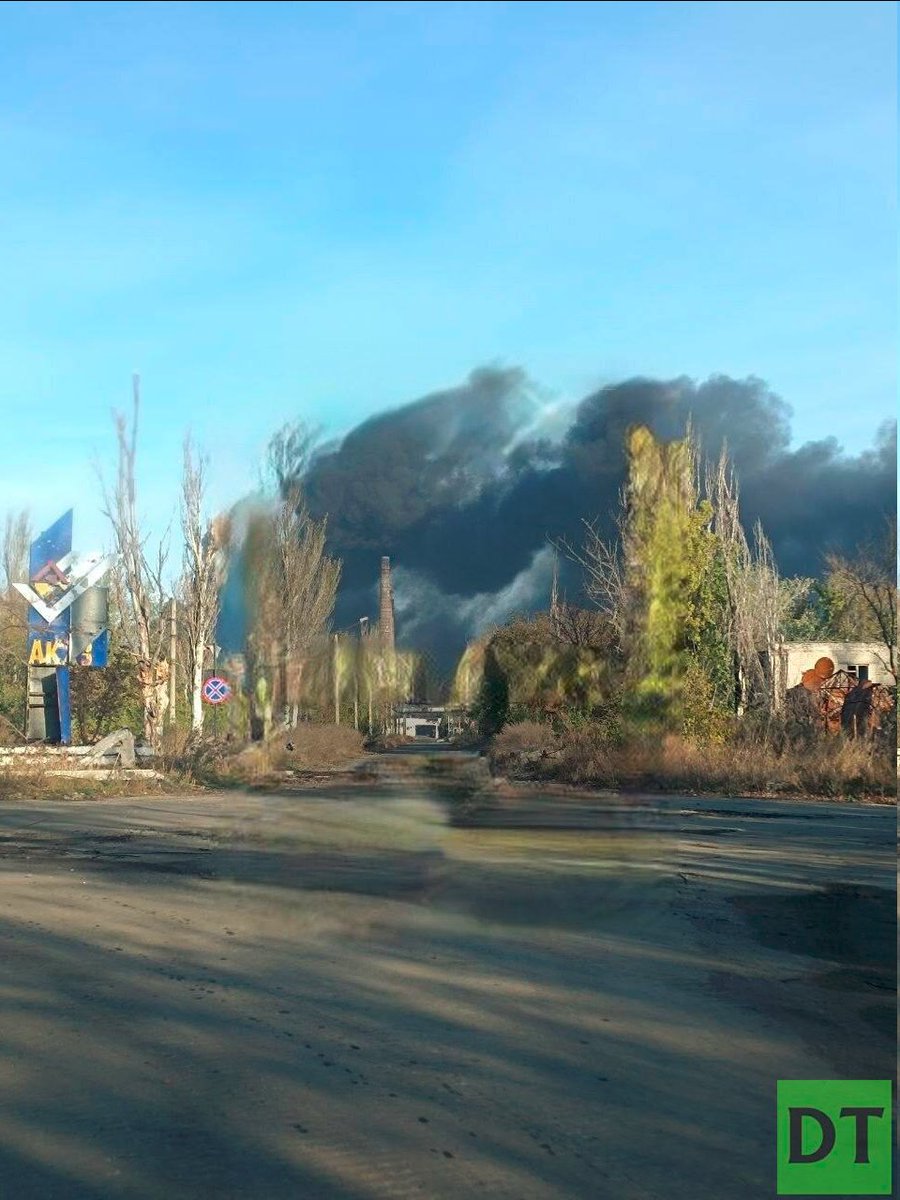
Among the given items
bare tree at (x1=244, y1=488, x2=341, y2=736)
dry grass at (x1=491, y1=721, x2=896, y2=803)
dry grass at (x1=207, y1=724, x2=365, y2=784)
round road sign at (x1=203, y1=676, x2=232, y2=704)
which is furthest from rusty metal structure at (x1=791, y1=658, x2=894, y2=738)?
round road sign at (x1=203, y1=676, x2=232, y2=704)

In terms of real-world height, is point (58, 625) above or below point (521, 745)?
above

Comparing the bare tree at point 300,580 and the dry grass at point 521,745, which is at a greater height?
the bare tree at point 300,580

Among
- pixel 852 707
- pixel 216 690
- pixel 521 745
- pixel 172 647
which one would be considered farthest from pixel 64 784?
pixel 852 707

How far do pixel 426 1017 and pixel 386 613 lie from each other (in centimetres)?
2126

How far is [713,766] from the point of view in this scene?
84.2ft

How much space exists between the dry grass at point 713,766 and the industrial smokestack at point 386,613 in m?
4.37

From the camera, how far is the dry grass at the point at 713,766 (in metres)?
24.1

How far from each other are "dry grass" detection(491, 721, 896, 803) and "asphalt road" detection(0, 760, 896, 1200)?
10.6 meters

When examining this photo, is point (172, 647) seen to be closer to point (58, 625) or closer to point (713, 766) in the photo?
point (58, 625)

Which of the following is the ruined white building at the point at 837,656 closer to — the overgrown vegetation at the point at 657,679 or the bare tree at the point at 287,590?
the overgrown vegetation at the point at 657,679

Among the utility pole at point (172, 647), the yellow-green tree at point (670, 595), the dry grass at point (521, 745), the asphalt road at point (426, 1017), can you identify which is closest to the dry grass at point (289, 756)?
the dry grass at point (521, 745)

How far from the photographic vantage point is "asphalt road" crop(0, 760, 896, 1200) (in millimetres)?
4742

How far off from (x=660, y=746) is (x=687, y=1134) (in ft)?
72.5

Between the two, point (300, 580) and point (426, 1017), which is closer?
point (426, 1017)
